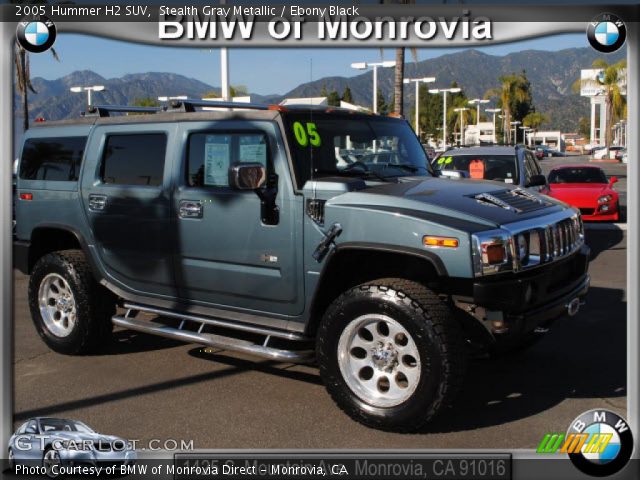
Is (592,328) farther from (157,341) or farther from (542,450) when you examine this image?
(157,341)

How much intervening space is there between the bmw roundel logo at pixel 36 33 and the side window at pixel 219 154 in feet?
4.55

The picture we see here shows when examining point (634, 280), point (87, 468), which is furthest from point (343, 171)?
point (87, 468)

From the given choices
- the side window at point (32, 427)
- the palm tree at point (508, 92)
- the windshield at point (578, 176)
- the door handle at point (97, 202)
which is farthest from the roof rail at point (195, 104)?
the palm tree at point (508, 92)

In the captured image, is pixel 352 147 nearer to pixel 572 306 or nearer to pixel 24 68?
pixel 572 306

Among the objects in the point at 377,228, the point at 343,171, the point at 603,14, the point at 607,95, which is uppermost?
the point at 607,95

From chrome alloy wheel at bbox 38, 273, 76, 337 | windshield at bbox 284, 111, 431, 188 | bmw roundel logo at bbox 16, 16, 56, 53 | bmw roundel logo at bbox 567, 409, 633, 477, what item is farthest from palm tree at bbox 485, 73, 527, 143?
bmw roundel logo at bbox 16, 16, 56, 53

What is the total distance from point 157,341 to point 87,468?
2828mm

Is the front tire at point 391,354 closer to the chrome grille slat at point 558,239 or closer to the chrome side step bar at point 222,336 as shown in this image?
the chrome side step bar at point 222,336

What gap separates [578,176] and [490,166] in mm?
5543

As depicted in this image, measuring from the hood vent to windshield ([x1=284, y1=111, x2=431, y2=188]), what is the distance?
2.66 feet

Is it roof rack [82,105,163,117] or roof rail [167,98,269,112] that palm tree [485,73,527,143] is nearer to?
roof rack [82,105,163,117]

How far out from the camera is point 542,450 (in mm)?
3824

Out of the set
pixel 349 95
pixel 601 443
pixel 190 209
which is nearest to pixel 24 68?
pixel 349 95

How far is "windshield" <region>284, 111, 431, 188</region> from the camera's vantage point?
4781 millimetres
